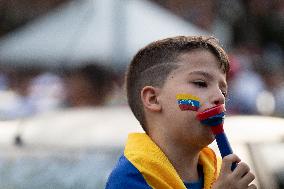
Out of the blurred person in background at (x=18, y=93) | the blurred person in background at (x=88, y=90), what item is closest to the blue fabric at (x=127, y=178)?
the blurred person in background at (x=88, y=90)

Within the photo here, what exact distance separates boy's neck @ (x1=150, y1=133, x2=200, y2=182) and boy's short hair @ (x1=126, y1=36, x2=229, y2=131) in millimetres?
110

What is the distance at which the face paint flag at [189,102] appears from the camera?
2.01m

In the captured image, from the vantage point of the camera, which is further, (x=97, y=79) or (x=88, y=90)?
(x=97, y=79)

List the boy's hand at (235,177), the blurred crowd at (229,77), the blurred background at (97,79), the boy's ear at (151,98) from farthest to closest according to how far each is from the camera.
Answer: the blurred crowd at (229,77) < the blurred background at (97,79) < the boy's ear at (151,98) < the boy's hand at (235,177)

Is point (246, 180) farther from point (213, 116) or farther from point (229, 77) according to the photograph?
point (229, 77)

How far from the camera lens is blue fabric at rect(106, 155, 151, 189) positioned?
6.59ft

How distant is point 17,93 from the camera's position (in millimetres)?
7359

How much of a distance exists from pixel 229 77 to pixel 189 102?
5463 millimetres

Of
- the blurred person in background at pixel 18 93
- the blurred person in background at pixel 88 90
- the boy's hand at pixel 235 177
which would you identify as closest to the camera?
the boy's hand at pixel 235 177

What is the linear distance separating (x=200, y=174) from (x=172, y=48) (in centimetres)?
37

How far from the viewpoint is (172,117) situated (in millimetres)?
2072

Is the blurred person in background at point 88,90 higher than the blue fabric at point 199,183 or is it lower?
higher

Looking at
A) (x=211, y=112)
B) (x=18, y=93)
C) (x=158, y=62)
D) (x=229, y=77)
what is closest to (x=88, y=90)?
(x=18, y=93)

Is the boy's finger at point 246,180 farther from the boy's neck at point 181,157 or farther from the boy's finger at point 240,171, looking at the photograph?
the boy's neck at point 181,157
